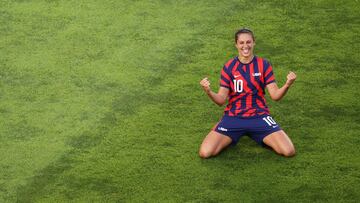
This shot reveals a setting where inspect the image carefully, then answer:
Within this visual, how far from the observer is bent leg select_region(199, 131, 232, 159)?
339 inches

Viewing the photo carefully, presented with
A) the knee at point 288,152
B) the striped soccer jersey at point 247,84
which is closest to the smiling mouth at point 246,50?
the striped soccer jersey at point 247,84

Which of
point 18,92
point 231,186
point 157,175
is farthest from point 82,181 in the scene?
point 18,92

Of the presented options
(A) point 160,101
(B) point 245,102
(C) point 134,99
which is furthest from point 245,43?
(C) point 134,99

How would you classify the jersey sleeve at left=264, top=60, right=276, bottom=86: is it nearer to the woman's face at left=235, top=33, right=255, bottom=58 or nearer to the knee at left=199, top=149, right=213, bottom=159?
the woman's face at left=235, top=33, right=255, bottom=58

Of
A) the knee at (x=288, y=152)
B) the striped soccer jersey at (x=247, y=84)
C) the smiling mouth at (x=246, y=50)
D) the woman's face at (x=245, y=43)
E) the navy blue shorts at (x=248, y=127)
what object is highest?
the woman's face at (x=245, y=43)

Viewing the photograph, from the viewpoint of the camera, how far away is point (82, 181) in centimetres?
824

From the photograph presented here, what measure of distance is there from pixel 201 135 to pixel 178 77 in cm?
130

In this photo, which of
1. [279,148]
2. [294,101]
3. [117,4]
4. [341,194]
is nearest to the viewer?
[341,194]

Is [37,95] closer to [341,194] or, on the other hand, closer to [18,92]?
[18,92]

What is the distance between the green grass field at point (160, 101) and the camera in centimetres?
819

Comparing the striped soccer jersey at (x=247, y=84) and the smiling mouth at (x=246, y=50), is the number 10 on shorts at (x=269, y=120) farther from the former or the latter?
the smiling mouth at (x=246, y=50)

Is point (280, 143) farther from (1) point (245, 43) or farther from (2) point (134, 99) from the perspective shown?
(2) point (134, 99)

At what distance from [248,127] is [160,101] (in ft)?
4.25

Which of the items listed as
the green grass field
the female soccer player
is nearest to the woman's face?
the female soccer player
